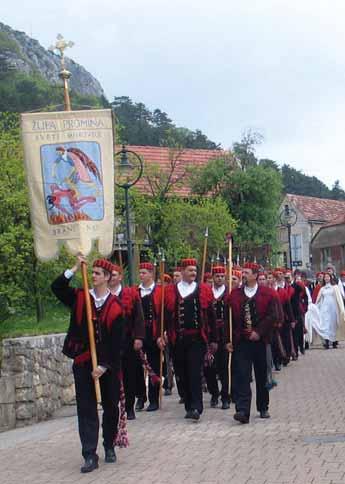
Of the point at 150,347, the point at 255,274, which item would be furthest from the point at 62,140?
the point at 150,347

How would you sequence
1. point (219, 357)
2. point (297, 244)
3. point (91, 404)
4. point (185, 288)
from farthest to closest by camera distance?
1. point (297, 244)
2. point (219, 357)
3. point (185, 288)
4. point (91, 404)

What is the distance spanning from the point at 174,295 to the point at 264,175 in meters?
26.9

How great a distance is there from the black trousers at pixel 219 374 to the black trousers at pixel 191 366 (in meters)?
0.87

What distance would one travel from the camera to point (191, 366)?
10805 millimetres

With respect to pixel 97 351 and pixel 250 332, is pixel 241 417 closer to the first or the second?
pixel 250 332

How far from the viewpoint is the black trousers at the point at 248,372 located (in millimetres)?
10227

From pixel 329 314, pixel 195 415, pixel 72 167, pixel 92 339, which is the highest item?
pixel 72 167

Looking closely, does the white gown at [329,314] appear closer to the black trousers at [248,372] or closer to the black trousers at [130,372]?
the black trousers at [130,372]

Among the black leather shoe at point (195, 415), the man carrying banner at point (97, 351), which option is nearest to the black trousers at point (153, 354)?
the black leather shoe at point (195, 415)

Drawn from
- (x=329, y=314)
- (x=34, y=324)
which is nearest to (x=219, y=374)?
(x=34, y=324)

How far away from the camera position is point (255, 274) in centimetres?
1066

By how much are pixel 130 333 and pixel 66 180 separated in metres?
2.62

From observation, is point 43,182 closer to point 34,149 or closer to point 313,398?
point 34,149

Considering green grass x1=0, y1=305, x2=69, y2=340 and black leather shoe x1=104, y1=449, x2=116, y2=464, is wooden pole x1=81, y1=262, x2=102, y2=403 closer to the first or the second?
black leather shoe x1=104, y1=449, x2=116, y2=464
